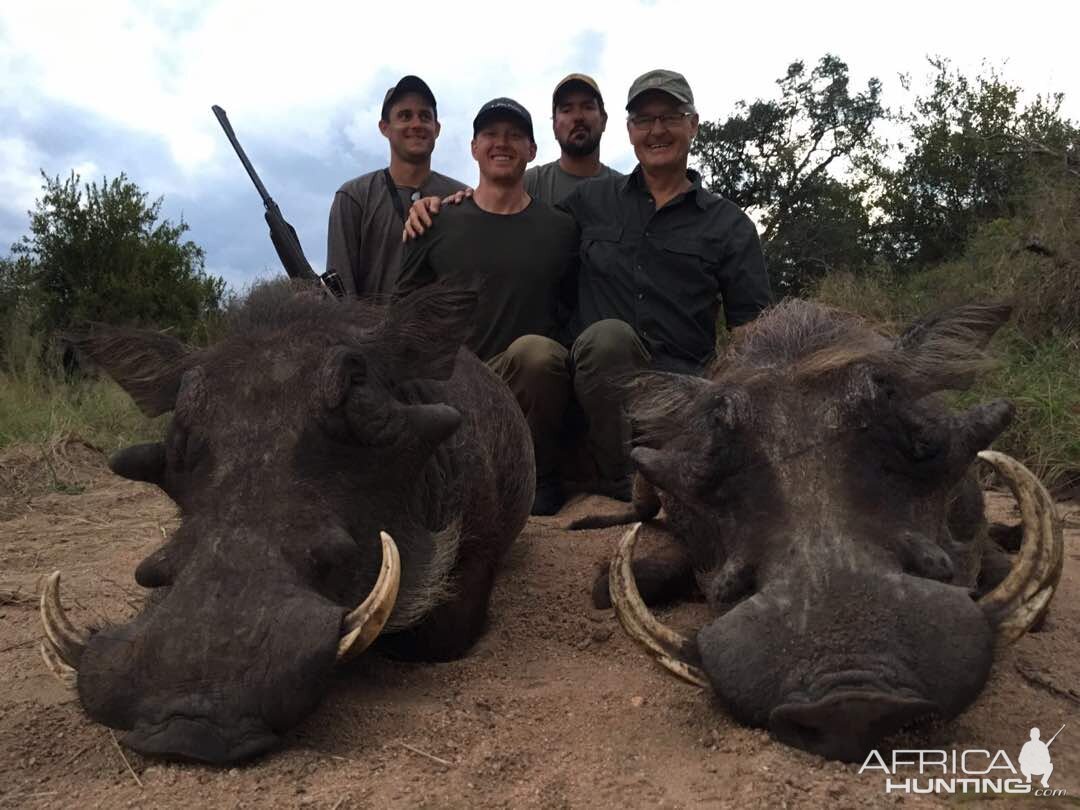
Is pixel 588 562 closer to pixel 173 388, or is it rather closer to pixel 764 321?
pixel 764 321

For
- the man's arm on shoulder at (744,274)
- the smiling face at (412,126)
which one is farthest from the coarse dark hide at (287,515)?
the smiling face at (412,126)

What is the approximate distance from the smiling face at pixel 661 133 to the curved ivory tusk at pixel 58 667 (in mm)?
3473

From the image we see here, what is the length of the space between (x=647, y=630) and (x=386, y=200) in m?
4.21

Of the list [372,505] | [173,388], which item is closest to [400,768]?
[372,505]

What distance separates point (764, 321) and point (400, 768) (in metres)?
1.75

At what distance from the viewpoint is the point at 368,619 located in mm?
1846

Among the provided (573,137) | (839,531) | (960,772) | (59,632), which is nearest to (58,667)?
(59,632)

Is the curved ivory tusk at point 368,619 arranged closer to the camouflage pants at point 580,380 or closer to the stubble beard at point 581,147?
the camouflage pants at point 580,380

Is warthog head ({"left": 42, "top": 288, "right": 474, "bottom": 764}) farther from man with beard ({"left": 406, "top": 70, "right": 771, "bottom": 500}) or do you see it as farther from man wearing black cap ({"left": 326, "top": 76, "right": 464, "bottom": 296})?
man wearing black cap ({"left": 326, "top": 76, "right": 464, "bottom": 296})

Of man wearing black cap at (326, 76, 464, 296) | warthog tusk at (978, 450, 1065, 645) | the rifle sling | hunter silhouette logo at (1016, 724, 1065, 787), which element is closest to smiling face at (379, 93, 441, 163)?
man wearing black cap at (326, 76, 464, 296)

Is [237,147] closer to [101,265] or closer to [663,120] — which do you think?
[663,120]

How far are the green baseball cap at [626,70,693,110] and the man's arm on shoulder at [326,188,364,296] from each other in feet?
6.13

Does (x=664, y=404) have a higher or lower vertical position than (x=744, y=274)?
lower

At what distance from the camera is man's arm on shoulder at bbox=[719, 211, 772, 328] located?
458 cm
